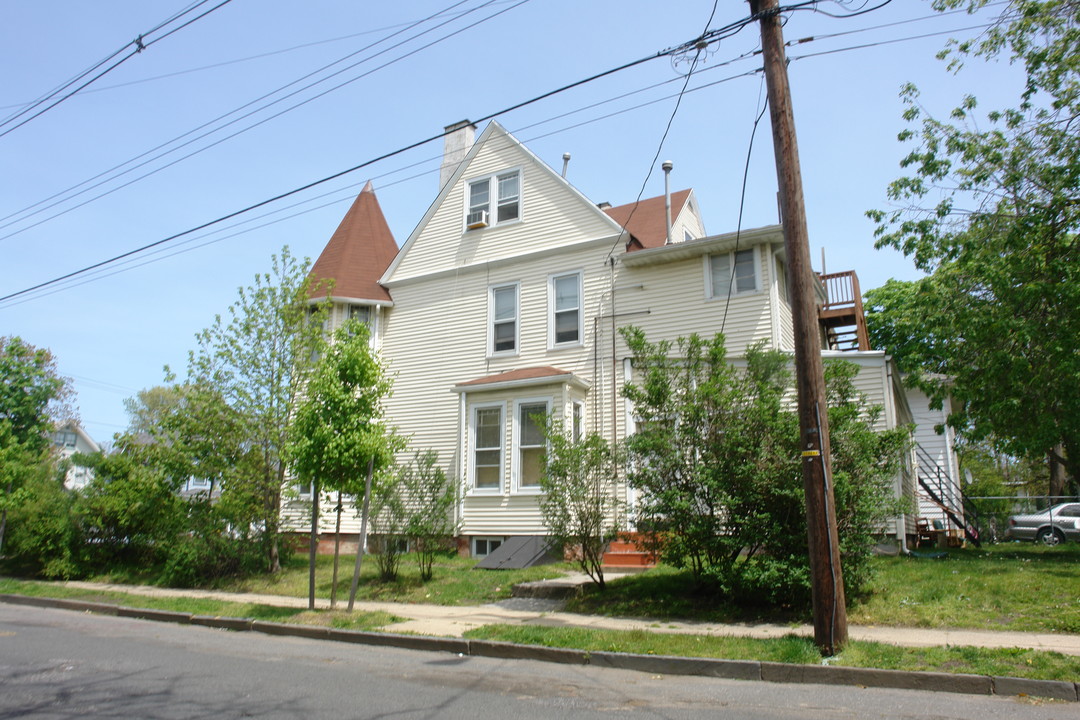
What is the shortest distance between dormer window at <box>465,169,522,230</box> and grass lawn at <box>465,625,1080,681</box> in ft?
43.2

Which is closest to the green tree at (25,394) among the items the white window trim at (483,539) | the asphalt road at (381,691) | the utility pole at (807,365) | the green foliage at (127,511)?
the green foliage at (127,511)

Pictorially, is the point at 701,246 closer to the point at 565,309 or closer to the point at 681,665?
the point at 565,309

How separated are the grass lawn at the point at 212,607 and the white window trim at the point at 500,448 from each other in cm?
622

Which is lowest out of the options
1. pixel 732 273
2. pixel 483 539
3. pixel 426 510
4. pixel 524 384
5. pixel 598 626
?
pixel 598 626

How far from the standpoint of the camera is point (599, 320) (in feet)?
59.6

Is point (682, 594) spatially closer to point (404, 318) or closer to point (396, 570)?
point (396, 570)

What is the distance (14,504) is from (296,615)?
11.7 metres

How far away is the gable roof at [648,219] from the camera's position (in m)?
18.9

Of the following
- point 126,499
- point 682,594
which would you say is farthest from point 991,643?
point 126,499

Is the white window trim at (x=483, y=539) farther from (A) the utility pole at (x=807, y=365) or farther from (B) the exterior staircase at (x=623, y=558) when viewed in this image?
(A) the utility pole at (x=807, y=365)

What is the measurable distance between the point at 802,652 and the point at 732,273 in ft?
35.3

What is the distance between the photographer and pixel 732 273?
16.9m

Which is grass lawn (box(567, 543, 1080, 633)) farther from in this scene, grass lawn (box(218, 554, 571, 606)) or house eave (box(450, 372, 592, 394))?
house eave (box(450, 372, 592, 394))

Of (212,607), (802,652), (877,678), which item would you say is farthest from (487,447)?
(877,678)
